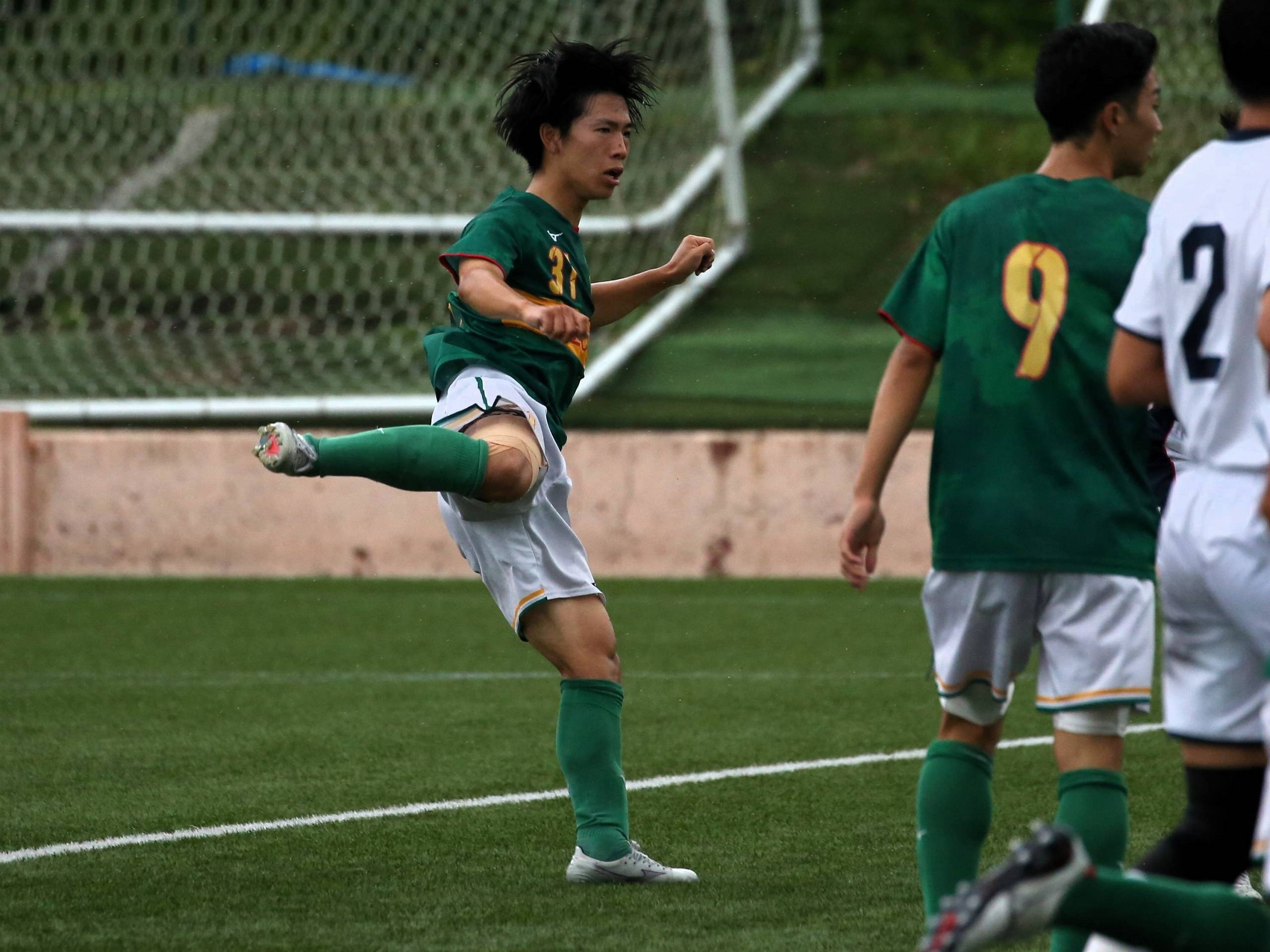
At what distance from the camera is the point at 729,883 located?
12.6 ft

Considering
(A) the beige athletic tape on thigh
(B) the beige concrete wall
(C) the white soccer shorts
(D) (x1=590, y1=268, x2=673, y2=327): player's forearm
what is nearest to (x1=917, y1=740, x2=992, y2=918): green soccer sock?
(C) the white soccer shorts

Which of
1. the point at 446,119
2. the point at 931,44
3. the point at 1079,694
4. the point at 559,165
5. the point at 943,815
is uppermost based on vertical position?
the point at 931,44

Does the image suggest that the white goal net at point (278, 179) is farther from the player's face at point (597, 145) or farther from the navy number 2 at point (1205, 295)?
the navy number 2 at point (1205, 295)

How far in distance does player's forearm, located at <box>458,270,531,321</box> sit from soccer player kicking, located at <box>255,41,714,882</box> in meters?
0.02

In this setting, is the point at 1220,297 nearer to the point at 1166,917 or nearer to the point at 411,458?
the point at 1166,917

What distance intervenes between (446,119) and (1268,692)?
10566mm

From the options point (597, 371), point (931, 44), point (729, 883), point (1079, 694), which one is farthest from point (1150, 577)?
point (931, 44)

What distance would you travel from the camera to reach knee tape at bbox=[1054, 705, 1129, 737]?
2.90 m

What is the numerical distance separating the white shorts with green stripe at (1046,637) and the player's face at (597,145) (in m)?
1.40

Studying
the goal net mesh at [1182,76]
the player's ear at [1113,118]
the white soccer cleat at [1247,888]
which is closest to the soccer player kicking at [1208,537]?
the player's ear at [1113,118]

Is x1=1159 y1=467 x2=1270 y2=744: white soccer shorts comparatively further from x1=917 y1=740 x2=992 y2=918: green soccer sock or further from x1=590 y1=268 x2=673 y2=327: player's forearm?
x1=590 y1=268 x2=673 y2=327: player's forearm

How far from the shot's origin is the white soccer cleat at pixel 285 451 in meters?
3.85

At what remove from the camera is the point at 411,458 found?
388 cm

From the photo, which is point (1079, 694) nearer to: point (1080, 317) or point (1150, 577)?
point (1150, 577)
